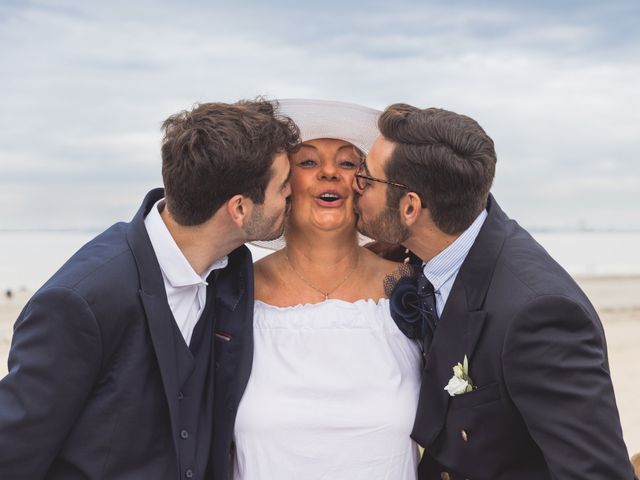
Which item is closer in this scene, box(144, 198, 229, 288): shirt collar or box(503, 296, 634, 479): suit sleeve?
box(503, 296, 634, 479): suit sleeve

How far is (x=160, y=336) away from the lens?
124 inches

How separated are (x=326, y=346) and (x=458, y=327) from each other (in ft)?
2.23

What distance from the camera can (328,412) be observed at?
3523mm

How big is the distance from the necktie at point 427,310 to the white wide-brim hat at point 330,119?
83 centimetres

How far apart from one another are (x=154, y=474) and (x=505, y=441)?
1319 mm

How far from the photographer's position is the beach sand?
8.93m

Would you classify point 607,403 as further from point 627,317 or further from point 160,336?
point 627,317

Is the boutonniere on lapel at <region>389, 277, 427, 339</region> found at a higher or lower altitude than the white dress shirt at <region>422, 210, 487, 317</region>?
lower

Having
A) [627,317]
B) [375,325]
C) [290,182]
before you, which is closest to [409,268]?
[375,325]

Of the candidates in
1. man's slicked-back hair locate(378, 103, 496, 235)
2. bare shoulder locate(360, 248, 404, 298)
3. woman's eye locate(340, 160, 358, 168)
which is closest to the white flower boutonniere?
man's slicked-back hair locate(378, 103, 496, 235)

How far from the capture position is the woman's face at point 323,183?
399cm

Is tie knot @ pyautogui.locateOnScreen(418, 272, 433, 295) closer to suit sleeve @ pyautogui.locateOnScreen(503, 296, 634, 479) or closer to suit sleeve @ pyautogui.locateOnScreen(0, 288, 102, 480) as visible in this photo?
suit sleeve @ pyautogui.locateOnScreen(503, 296, 634, 479)

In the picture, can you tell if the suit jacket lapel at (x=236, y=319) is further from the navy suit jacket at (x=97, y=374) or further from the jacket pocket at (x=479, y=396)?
the jacket pocket at (x=479, y=396)

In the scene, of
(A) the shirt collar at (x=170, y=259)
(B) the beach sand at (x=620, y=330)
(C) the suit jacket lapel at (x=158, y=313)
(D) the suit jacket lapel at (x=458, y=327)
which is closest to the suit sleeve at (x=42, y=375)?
(C) the suit jacket lapel at (x=158, y=313)
